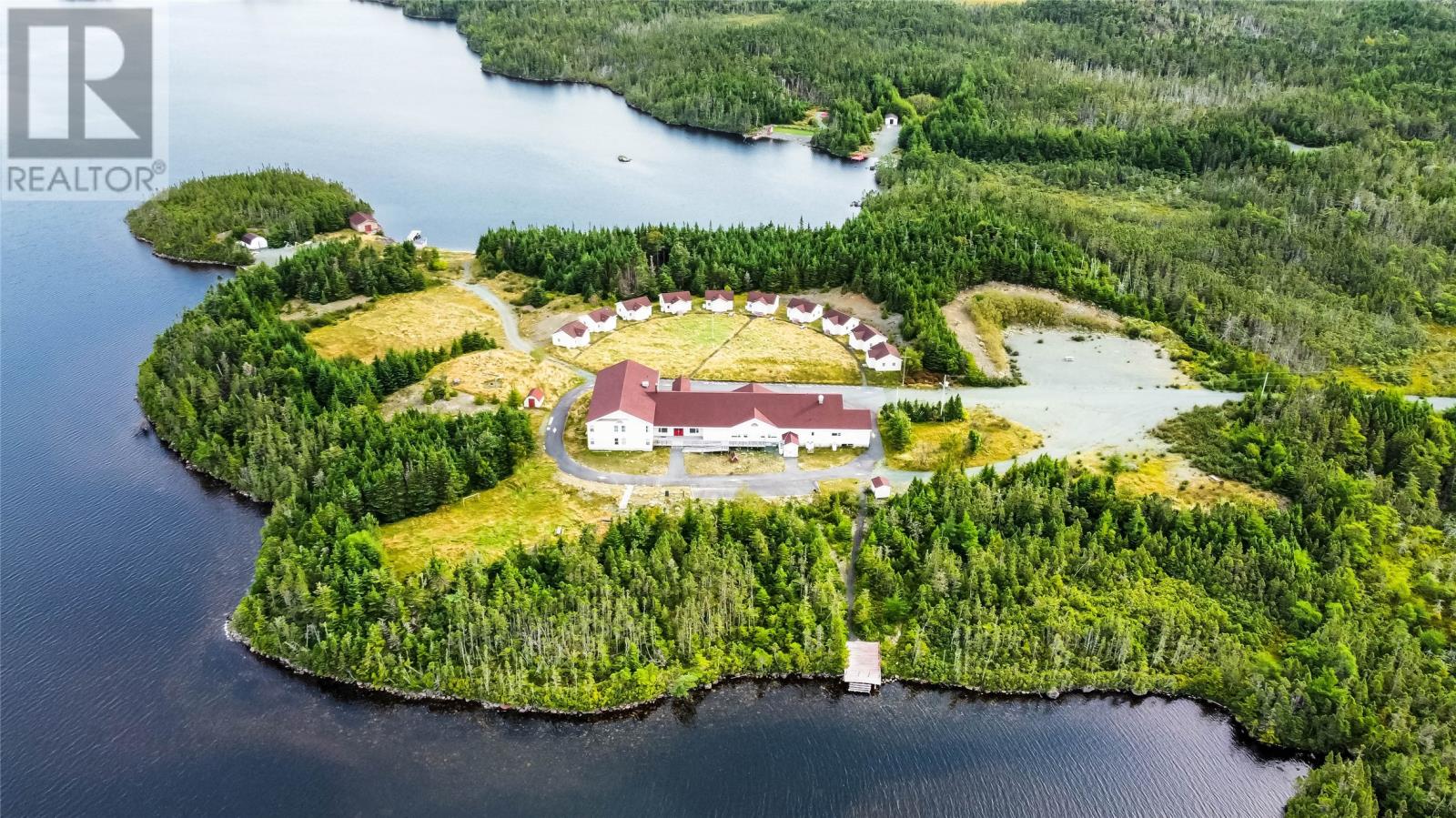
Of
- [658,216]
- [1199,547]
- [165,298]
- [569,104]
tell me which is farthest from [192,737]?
[569,104]

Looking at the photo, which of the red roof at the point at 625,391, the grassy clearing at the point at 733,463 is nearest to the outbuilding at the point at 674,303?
the red roof at the point at 625,391

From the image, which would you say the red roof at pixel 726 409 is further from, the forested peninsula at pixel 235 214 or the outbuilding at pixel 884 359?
the forested peninsula at pixel 235 214

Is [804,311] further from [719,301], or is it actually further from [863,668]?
[863,668]

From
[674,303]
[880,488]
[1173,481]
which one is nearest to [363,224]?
[674,303]

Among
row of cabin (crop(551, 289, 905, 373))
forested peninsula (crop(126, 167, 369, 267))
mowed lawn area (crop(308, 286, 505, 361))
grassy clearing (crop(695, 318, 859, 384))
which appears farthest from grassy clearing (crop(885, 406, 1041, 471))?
forested peninsula (crop(126, 167, 369, 267))

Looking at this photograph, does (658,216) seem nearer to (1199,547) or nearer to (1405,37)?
(1199,547)

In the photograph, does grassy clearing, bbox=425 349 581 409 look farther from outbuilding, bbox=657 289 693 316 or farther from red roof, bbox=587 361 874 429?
outbuilding, bbox=657 289 693 316
